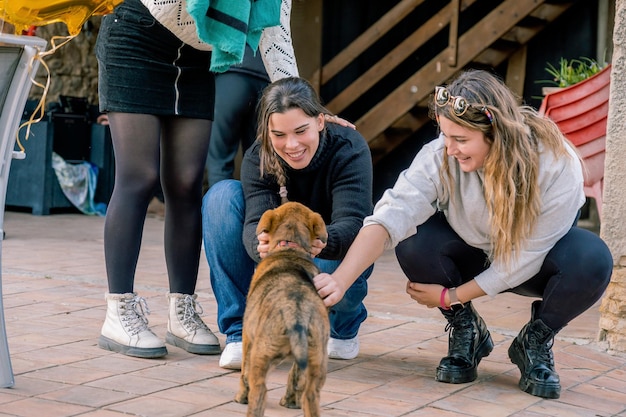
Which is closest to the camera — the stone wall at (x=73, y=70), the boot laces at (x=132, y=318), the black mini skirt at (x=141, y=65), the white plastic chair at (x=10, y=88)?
the white plastic chair at (x=10, y=88)

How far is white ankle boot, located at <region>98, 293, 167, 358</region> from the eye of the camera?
3383 mm

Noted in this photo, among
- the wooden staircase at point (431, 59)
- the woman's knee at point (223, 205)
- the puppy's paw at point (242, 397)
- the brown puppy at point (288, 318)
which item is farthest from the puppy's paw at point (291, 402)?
the wooden staircase at point (431, 59)

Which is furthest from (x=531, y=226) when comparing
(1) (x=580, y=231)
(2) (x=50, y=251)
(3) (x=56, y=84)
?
(3) (x=56, y=84)

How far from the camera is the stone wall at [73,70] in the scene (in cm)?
898

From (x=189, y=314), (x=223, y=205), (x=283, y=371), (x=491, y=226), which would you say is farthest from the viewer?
(x=189, y=314)

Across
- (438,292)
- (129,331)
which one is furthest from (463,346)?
(129,331)

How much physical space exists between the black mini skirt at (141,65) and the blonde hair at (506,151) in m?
0.92

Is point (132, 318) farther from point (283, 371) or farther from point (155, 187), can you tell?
point (283, 371)

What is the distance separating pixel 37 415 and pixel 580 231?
1.81 metres

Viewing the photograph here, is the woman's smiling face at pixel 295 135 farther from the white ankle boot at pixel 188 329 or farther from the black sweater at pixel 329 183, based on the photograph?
the white ankle boot at pixel 188 329

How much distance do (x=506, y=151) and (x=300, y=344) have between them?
967 mm

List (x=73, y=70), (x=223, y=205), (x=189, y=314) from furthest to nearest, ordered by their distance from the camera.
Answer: (x=73, y=70) < (x=189, y=314) < (x=223, y=205)

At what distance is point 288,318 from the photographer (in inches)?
99.7

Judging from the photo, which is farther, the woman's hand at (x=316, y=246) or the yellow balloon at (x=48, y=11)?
the woman's hand at (x=316, y=246)
